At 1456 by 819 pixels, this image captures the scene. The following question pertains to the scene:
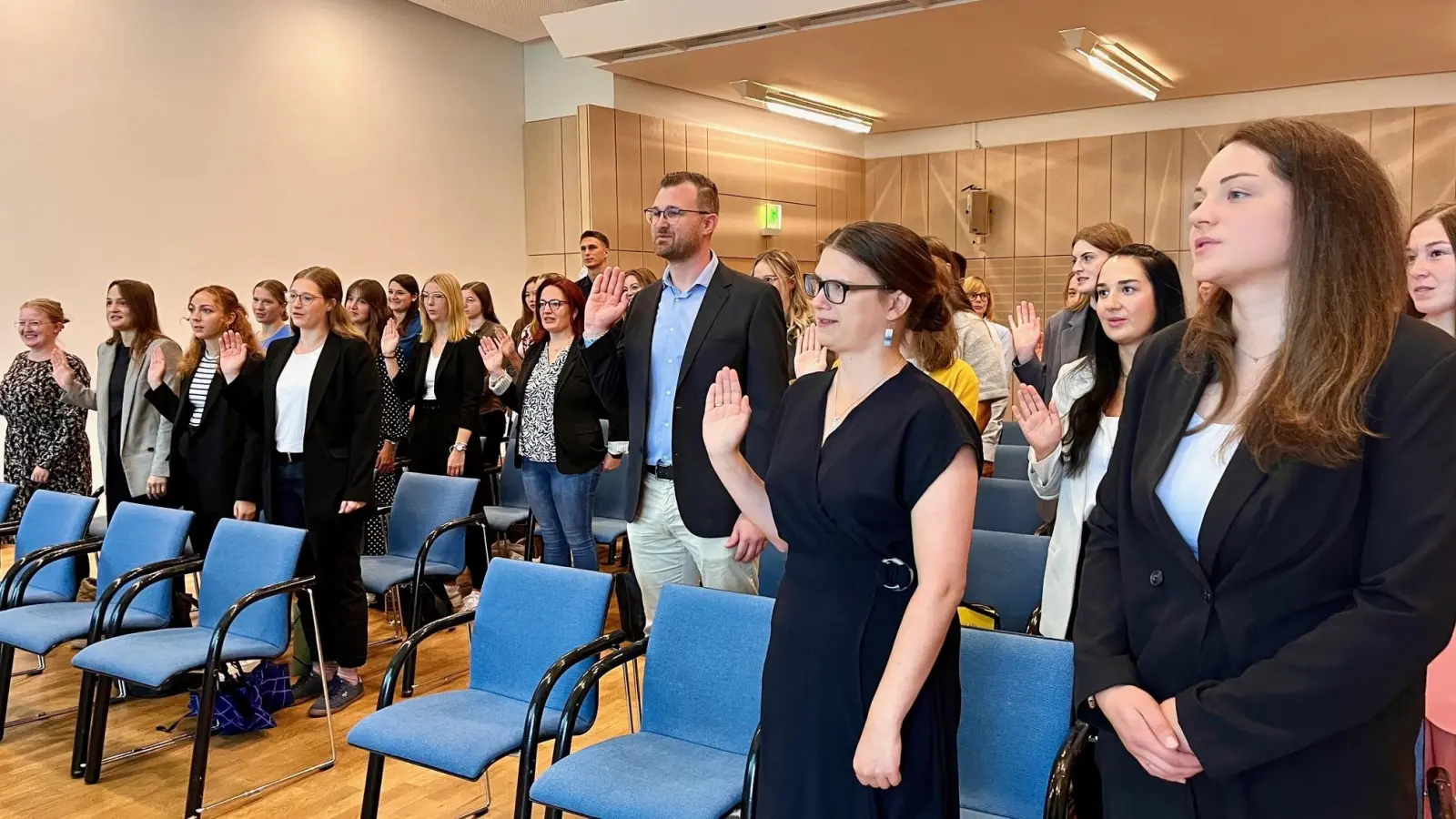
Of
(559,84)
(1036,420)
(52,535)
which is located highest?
(559,84)

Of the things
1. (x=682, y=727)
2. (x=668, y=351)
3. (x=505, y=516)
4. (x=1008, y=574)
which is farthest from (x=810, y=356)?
(x=505, y=516)

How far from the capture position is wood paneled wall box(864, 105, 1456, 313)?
→ 9.72 m

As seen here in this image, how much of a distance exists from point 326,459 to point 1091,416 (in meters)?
2.97

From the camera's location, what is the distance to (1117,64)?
8.72 metres

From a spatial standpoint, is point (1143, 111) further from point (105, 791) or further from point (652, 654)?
point (105, 791)

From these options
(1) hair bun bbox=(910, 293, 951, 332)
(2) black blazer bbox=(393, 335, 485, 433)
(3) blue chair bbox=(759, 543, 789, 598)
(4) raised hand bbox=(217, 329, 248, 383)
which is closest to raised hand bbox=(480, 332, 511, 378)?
(2) black blazer bbox=(393, 335, 485, 433)

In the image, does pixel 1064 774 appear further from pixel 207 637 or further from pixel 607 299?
pixel 207 637

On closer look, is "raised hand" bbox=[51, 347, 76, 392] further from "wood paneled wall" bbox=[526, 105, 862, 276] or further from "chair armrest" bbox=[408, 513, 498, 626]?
"wood paneled wall" bbox=[526, 105, 862, 276]

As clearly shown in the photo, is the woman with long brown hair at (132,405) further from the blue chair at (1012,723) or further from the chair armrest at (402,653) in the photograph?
the blue chair at (1012,723)

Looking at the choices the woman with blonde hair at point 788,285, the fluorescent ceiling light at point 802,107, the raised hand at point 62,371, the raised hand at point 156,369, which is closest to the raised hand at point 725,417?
the woman with blonde hair at point 788,285

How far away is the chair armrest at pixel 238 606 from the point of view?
3305 mm

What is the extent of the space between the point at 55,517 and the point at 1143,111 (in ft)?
33.5

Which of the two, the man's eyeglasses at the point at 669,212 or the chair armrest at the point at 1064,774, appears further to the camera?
the man's eyeglasses at the point at 669,212

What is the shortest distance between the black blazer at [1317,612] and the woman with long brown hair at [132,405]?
15.3 ft
